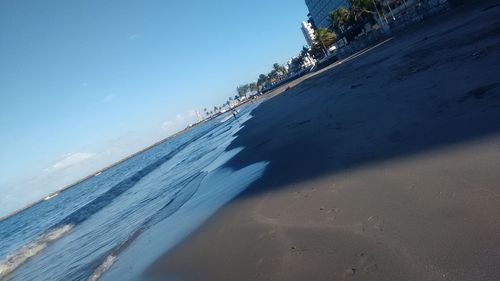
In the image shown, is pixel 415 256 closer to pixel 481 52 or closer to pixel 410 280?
pixel 410 280

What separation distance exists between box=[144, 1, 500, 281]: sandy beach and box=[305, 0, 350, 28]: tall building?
96794 mm

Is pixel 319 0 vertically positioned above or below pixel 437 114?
above

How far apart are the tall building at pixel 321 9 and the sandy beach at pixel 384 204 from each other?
96.8m

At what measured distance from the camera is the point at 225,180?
49.0 ft

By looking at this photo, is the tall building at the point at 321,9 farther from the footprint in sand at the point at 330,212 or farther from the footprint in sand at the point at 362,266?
the footprint in sand at the point at 362,266

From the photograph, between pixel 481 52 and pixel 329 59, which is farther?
pixel 329 59

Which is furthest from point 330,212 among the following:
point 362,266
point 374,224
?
point 362,266

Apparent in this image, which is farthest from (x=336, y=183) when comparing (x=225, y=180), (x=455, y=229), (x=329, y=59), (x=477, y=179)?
(x=329, y=59)

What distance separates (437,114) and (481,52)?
18.3 feet

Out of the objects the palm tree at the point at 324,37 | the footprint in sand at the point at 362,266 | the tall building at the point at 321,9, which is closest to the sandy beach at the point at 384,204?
the footprint in sand at the point at 362,266

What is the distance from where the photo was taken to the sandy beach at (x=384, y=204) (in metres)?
4.09

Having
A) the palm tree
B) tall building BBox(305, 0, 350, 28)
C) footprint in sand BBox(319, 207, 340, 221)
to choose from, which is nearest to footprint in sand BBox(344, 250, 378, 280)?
footprint in sand BBox(319, 207, 340, 221)

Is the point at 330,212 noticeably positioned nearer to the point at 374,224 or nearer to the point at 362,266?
the point at 374,224

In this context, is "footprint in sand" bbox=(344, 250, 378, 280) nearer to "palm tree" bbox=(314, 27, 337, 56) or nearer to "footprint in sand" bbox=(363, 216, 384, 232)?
"footprint in sand" bbox=(363, 216, 384, 232)
